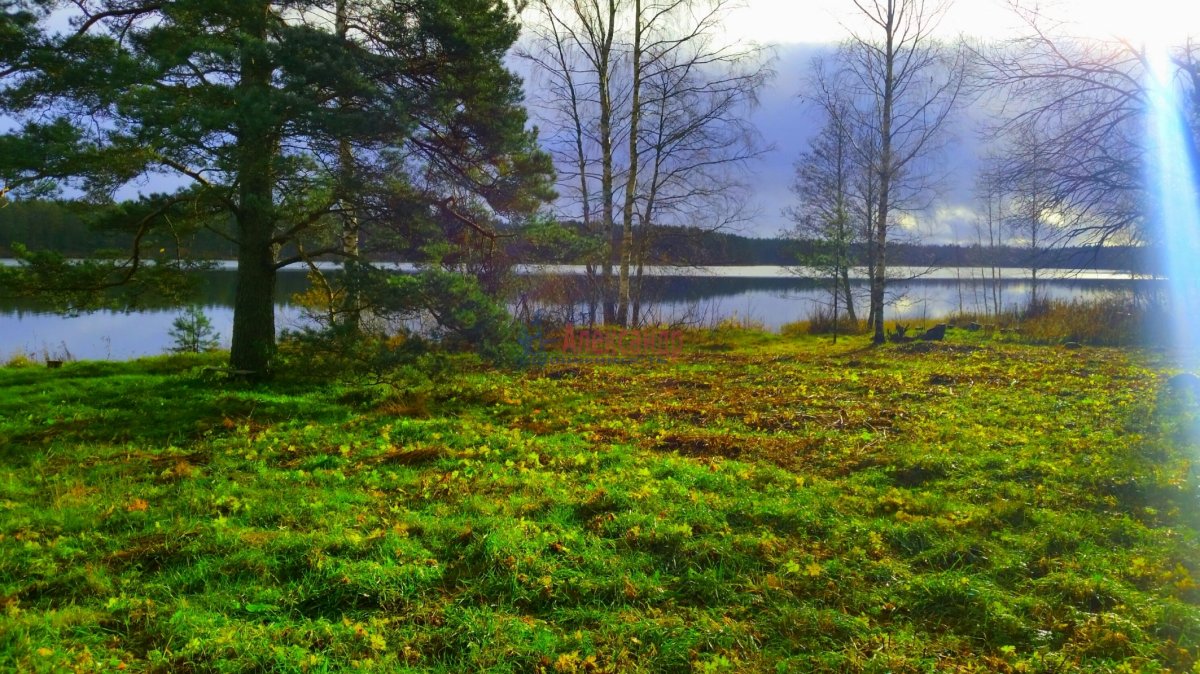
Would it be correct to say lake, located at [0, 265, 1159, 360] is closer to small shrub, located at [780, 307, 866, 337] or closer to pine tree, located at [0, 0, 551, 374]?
small shrub, located at [780, 307, 866, 337]

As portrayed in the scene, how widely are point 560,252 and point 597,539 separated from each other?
22.6ft

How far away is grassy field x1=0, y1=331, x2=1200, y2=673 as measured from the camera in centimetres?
288

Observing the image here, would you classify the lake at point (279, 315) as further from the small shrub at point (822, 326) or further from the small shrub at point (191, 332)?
the small shrub at point (822, 326)

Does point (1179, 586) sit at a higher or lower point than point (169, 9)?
lower

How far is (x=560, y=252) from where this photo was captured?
1030 cm

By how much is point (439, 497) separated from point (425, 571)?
3.97 ft

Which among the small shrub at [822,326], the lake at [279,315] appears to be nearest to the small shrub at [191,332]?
the lake at [279,315]

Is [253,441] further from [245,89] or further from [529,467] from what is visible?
[245,89]

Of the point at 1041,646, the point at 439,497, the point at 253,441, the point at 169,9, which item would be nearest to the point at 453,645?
the point at 439,497

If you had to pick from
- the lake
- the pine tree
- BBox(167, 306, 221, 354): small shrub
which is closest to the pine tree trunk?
the pine tree

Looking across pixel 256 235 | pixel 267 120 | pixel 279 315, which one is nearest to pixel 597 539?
pixel 267 120

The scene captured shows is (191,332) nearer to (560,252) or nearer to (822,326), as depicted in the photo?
(560,252)

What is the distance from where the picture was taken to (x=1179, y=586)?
336 cm

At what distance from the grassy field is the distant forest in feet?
9.29
